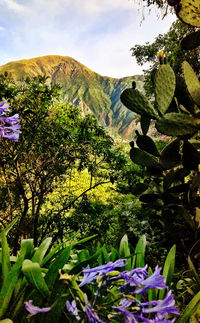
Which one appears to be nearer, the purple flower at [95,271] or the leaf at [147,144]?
Result: the purple flower at [95,271]

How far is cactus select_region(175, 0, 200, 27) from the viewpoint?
2.71 feet

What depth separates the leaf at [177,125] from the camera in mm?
790

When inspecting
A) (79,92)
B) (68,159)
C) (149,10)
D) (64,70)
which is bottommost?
(68,159)

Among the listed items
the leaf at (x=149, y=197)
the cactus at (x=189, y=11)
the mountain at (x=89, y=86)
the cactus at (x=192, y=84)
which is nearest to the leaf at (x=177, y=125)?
the cactus at (x=192, y=84)

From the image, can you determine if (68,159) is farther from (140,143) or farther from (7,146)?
(140,143)

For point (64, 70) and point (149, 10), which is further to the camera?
point (64, 70)

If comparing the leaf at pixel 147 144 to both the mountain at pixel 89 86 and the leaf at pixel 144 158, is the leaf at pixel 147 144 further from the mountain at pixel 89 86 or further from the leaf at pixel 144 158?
the mountain at pixel 89 86

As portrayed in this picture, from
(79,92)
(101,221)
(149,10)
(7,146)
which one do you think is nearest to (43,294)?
(7,146)

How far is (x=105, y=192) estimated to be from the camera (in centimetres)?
609

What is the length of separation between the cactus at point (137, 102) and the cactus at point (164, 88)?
0.05 meters

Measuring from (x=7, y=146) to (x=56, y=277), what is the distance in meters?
1.73

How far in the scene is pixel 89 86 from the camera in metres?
84.3

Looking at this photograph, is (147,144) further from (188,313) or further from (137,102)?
(188,313)

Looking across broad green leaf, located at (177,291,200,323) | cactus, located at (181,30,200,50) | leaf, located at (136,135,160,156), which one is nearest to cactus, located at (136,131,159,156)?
leaf, located at (136,135,160,156)
